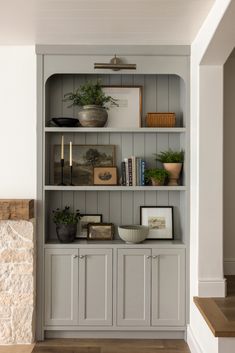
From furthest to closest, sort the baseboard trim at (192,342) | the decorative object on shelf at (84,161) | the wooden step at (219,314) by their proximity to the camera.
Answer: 1. the decorative object on shelf at (84,161)
2. the baseboard trim at (192,342)
3. the wooden step at (219,314)

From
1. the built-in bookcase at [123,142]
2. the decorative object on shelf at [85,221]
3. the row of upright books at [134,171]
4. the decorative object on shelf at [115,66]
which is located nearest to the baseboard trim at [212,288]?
the built-in bookcase at [123,142]

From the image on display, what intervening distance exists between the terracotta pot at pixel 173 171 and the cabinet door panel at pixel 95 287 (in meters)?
0.82

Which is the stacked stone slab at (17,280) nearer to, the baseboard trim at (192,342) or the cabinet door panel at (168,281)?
the cabinet door panel at (168,281)

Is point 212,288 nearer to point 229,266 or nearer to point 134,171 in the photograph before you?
point 229,266

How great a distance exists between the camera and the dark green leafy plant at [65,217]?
4059 mm

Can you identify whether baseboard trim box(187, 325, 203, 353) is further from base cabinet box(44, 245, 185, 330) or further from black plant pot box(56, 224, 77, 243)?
black plant pot box(56, 224, 77, 243)

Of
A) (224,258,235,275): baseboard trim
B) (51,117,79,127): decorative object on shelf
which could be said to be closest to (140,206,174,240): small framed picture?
(224,258,235,275): baseboard trim

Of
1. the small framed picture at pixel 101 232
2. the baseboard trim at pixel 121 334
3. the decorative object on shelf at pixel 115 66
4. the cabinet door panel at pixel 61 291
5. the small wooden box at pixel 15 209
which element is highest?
the decorative object on shelf at pixel 115 66

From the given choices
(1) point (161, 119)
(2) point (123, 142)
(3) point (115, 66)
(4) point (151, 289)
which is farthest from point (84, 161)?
(4) point (151, 289)

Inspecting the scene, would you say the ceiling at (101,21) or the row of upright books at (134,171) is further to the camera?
the row of upright books at (134,171)

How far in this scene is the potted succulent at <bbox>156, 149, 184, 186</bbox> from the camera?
407 cm

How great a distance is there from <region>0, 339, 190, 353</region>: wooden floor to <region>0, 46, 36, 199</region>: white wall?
1282 mm

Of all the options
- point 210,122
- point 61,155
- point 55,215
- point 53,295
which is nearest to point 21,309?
point 53,295

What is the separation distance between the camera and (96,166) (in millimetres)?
4266
